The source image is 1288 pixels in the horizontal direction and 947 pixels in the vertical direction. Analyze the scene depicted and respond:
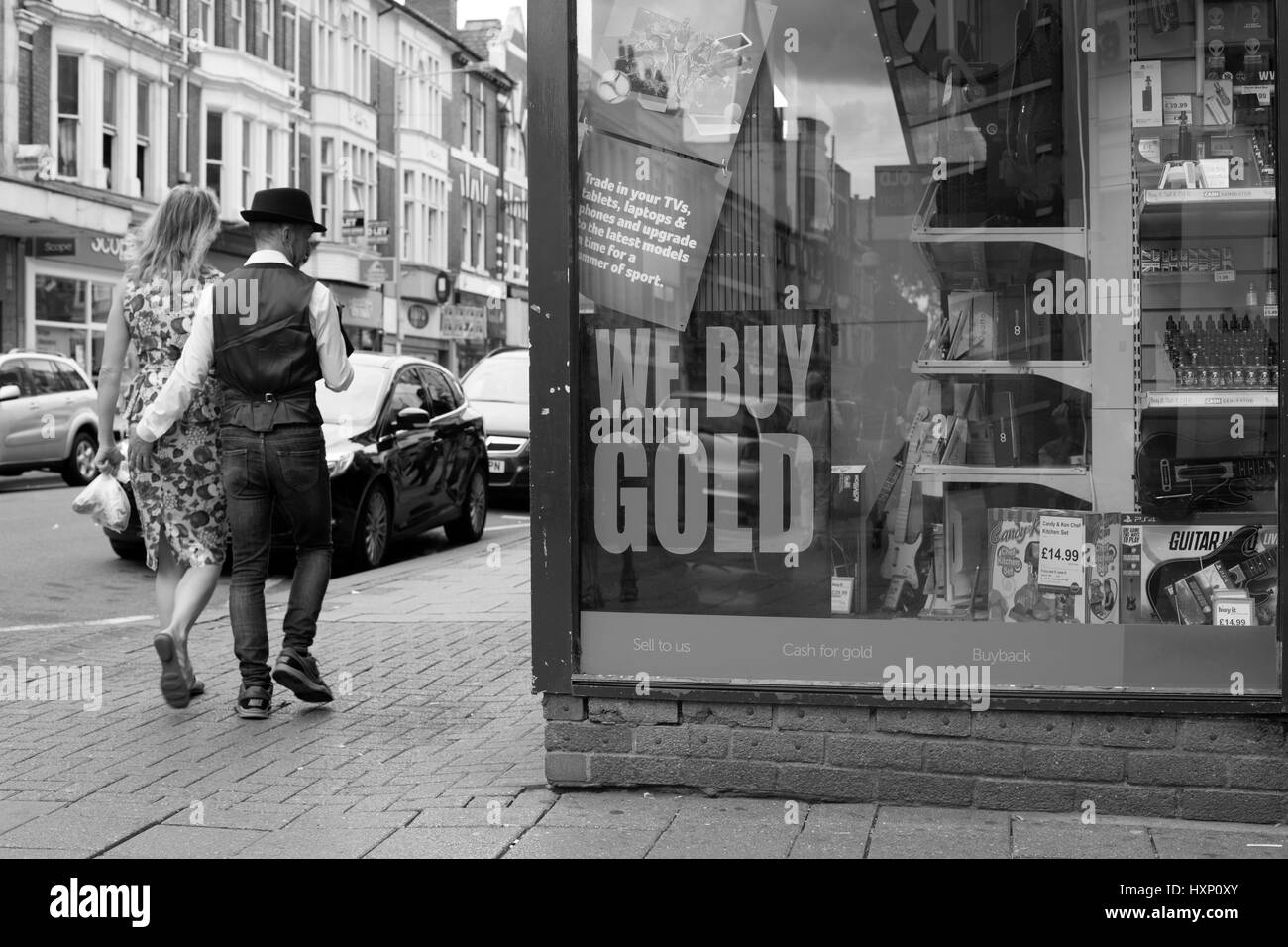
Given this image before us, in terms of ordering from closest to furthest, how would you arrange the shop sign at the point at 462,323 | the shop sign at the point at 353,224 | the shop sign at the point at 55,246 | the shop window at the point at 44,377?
the shop window at the point at 44,377, the shop sign at the point at 55,246, the shop sign at the point at 353,224, the shop sign at the point at 462,323

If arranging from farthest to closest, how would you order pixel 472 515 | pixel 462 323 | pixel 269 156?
pixel 462 323 → pixel 269 156 → pixel 472 515

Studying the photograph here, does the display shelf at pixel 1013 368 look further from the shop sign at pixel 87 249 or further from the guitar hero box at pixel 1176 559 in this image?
the shop sign at pixel 87 249

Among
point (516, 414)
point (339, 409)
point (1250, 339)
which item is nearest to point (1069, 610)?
point (1250, 339)

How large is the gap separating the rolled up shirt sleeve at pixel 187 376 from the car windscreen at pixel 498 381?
10.8m

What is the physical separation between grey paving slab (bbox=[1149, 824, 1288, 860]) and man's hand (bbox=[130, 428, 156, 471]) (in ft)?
13.4

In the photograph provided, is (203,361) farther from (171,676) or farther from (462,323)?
(462,323)

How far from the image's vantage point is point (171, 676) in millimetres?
5875

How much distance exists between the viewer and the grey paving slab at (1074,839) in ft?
13.4

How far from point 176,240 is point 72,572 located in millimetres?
5815

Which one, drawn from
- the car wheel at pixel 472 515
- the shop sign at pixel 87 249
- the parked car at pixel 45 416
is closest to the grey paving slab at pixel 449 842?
the car wheel at pixel 472 515

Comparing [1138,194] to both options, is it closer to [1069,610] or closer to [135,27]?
[1069,610]

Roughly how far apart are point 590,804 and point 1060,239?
237 cm

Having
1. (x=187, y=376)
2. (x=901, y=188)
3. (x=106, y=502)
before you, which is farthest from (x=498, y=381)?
(x=901, y=188)
